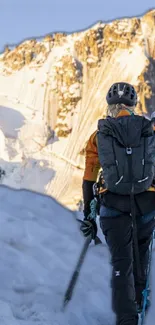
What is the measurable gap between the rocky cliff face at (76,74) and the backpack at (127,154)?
10358 cm

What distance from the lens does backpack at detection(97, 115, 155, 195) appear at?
9.93 feet

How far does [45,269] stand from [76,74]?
133628mm

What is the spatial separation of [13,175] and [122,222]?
103m

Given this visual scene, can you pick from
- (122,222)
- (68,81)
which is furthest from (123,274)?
(68,81)

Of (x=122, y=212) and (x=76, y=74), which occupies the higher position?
(x=76, y=74)

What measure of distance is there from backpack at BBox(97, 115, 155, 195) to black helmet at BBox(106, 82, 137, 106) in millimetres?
278

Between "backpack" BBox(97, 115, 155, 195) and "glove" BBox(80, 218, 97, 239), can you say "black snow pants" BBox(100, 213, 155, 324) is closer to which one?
"backpack" BBox(97, 115, 155, 195)

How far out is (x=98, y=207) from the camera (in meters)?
3.59

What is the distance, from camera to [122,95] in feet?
11.1

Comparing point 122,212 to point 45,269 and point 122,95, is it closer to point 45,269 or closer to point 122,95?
point 122,95

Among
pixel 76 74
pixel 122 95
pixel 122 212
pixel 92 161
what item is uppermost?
pixel 76 74

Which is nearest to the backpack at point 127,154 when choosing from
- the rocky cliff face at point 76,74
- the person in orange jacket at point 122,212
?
the person in orange jacket at point 122,212

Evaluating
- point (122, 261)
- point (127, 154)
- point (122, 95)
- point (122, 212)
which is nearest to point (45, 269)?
point (122, 261)

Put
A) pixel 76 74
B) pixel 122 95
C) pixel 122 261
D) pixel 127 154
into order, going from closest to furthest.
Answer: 1. pixel 127 154
2. pixel 122 261
3. pixel 122 95
4. pixel 76 74
